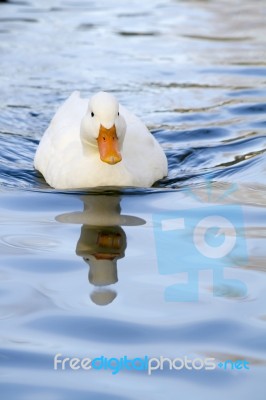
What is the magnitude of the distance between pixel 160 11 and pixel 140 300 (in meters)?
10.7

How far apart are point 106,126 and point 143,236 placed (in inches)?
40.6

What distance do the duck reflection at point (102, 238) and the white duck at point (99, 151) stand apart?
21 centimetres

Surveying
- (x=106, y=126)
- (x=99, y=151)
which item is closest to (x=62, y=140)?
(x=99, y=151)

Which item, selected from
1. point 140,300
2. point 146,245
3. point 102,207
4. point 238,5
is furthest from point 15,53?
point 140,300

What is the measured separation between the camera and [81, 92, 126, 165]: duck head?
24.2 feet

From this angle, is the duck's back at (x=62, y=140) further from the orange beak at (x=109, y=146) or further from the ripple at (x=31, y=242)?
the ripple at (x=31, y=242)

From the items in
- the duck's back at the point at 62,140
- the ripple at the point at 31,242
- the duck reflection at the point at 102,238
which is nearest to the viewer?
the duck reflection at the point at 102,238

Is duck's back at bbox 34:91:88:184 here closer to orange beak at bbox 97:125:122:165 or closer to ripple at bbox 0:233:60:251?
orange beak at bbox 97:125:122:165

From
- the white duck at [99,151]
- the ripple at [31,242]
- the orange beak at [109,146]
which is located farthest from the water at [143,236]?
the orange beak at [109,146]

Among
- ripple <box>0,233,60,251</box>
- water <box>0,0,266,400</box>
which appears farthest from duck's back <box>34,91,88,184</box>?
ripple <box>0,233,60,251</box>

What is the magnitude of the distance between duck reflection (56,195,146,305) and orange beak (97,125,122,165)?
1.10 ft

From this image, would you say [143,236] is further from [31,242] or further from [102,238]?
[31,242]

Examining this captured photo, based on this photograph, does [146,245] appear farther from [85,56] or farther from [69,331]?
[85,56]

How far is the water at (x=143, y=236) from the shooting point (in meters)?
4.96
